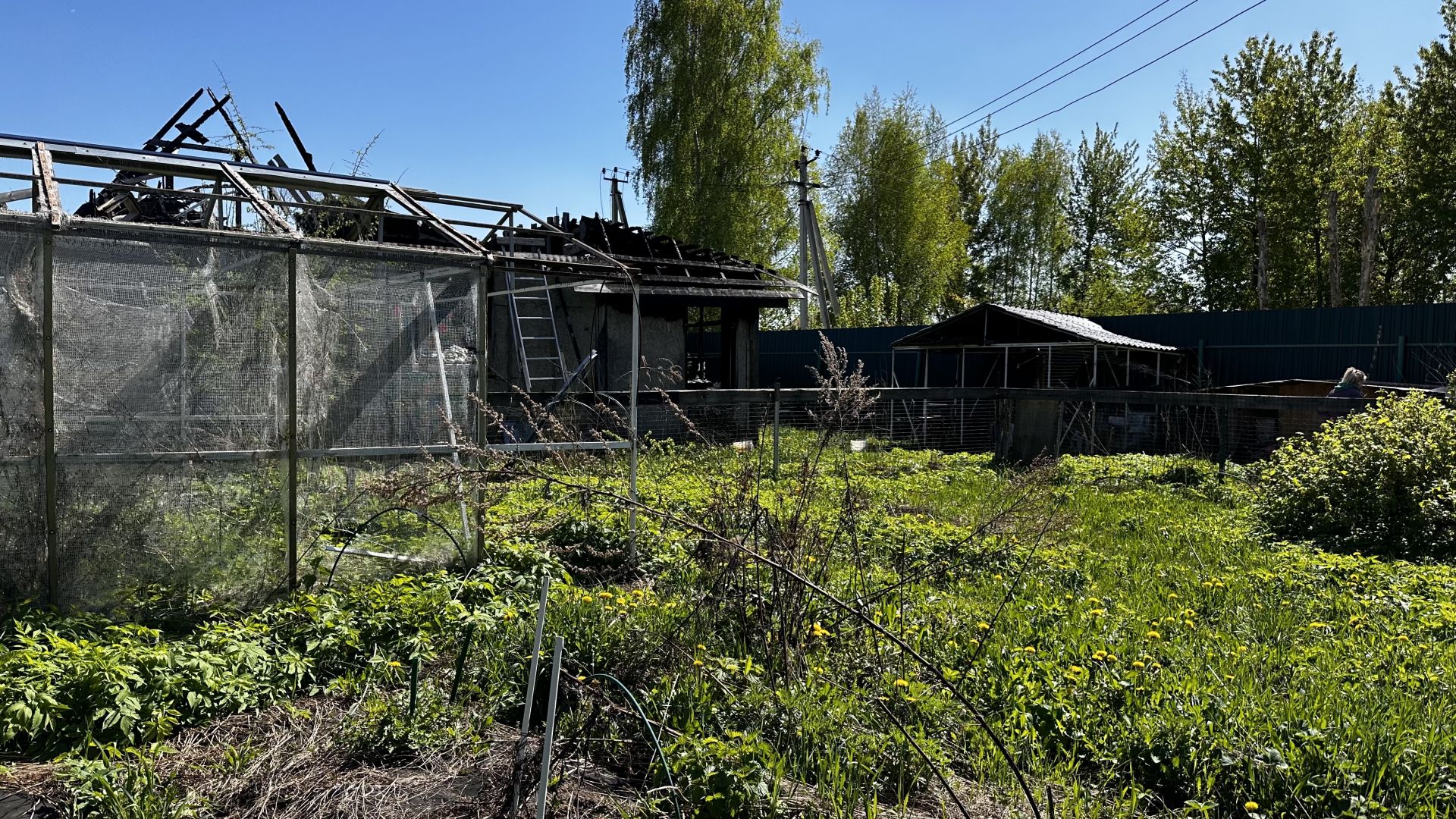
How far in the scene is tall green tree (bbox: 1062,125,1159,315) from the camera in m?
39.0

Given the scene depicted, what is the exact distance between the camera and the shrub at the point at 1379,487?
741cm

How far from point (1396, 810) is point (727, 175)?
29.4 metres


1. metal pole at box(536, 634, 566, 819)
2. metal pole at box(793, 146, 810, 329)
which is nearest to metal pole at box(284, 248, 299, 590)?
metal pole at box(536, 634, 566, 819)

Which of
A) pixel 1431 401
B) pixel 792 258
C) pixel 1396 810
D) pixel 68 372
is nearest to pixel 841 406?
pixel 1396 810

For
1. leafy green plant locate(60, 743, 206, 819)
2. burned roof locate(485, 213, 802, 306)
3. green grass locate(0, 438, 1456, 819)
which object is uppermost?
burned roof locate(485, 213, 802, 306)

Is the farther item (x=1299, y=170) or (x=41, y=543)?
(x=1299, y=170)

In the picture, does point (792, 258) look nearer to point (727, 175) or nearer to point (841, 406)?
point (727, 175)

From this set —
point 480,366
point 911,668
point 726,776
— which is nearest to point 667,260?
point 480,366

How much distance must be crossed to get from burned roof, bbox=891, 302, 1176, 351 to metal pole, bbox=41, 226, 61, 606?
57.3ft

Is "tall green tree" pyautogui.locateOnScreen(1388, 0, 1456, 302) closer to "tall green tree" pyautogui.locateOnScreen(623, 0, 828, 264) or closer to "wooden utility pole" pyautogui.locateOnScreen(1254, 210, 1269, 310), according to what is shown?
"wooden utility pole" pyautogui.locateOnScreen(1254, 210, 1269, 310)

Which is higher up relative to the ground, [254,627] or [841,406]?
[841,406]

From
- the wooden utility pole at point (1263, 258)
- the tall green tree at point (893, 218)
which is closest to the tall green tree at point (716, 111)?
the tall green tree at point (893, 218)

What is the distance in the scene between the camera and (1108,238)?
45.3 metres

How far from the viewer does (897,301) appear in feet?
133
